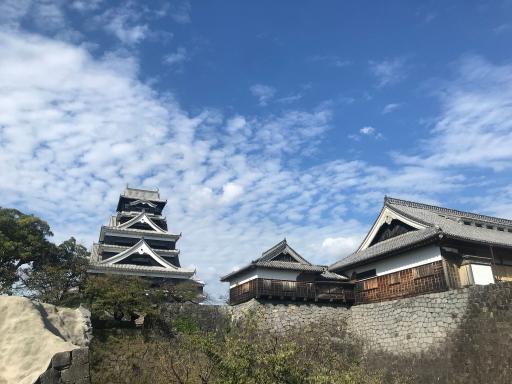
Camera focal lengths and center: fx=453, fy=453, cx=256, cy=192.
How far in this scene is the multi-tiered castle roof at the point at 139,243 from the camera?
112 feet

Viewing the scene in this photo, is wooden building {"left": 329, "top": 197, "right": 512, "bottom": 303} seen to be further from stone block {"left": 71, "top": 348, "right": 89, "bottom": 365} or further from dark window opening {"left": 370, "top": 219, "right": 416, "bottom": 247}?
stone block {"left": 71, "top": 348, "right": 89, "bottom": 365}

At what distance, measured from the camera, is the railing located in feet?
78.0

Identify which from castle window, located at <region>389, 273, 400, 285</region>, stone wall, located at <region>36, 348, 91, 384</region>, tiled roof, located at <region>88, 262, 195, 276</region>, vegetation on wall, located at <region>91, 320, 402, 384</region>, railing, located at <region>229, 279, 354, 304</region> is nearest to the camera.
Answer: vegetation on wall, located at <region>91, 320, 402, 384</region>

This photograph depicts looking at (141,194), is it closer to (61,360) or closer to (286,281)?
(286,281)

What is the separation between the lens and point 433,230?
19.9 metres

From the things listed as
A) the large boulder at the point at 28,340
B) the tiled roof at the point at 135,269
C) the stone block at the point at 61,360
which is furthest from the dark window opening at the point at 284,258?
the stone block at the point at 61,360

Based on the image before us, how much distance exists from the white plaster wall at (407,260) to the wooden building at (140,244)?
607 inches

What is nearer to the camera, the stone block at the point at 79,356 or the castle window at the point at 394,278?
the stone block at the point at 79,356

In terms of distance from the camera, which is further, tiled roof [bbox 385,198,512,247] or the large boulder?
tiled roof [bbox 385,198,512,247]

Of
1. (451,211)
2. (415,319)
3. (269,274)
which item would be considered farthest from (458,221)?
(269,274)

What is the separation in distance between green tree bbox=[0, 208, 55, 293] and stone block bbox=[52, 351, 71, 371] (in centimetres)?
1624

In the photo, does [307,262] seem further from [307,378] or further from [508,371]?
[307,378]

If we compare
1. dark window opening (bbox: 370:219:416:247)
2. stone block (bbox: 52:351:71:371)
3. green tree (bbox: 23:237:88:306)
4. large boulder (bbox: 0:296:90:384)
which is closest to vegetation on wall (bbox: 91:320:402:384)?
stone block (bbox: 52:351:71:371)

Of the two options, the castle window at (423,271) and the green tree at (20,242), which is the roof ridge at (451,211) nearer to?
the castle window at (423,271)
